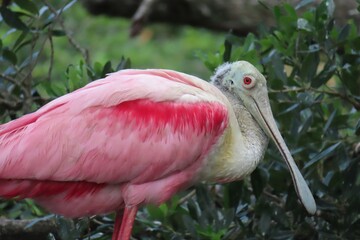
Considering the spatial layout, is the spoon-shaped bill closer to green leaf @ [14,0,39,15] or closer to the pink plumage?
the pink plumage

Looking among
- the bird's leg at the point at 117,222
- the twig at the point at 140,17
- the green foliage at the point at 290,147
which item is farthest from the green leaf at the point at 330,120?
the twig at the point at 140,17

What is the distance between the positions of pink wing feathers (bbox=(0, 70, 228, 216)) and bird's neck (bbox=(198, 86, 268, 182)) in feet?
0.33

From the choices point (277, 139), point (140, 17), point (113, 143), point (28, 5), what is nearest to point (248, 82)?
point (277, 139)

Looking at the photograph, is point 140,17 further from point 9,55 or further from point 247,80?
point 247,80

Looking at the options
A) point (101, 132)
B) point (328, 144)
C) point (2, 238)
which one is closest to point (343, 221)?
point (328, 144)

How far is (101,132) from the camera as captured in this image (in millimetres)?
5105

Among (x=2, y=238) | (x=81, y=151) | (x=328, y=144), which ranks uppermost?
(x=81, y=151)

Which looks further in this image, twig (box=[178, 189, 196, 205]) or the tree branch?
twig (box=[178, 189, 196, 205])

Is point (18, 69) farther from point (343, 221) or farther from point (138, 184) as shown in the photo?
point (343, 221)

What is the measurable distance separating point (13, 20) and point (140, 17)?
1699mm

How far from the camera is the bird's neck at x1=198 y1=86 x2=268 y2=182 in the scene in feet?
17.5

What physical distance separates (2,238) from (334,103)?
2.15 m

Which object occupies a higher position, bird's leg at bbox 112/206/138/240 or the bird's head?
the bird's head

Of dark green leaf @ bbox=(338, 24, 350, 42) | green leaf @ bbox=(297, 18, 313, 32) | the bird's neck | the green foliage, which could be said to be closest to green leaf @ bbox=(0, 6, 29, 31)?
the green foliage
